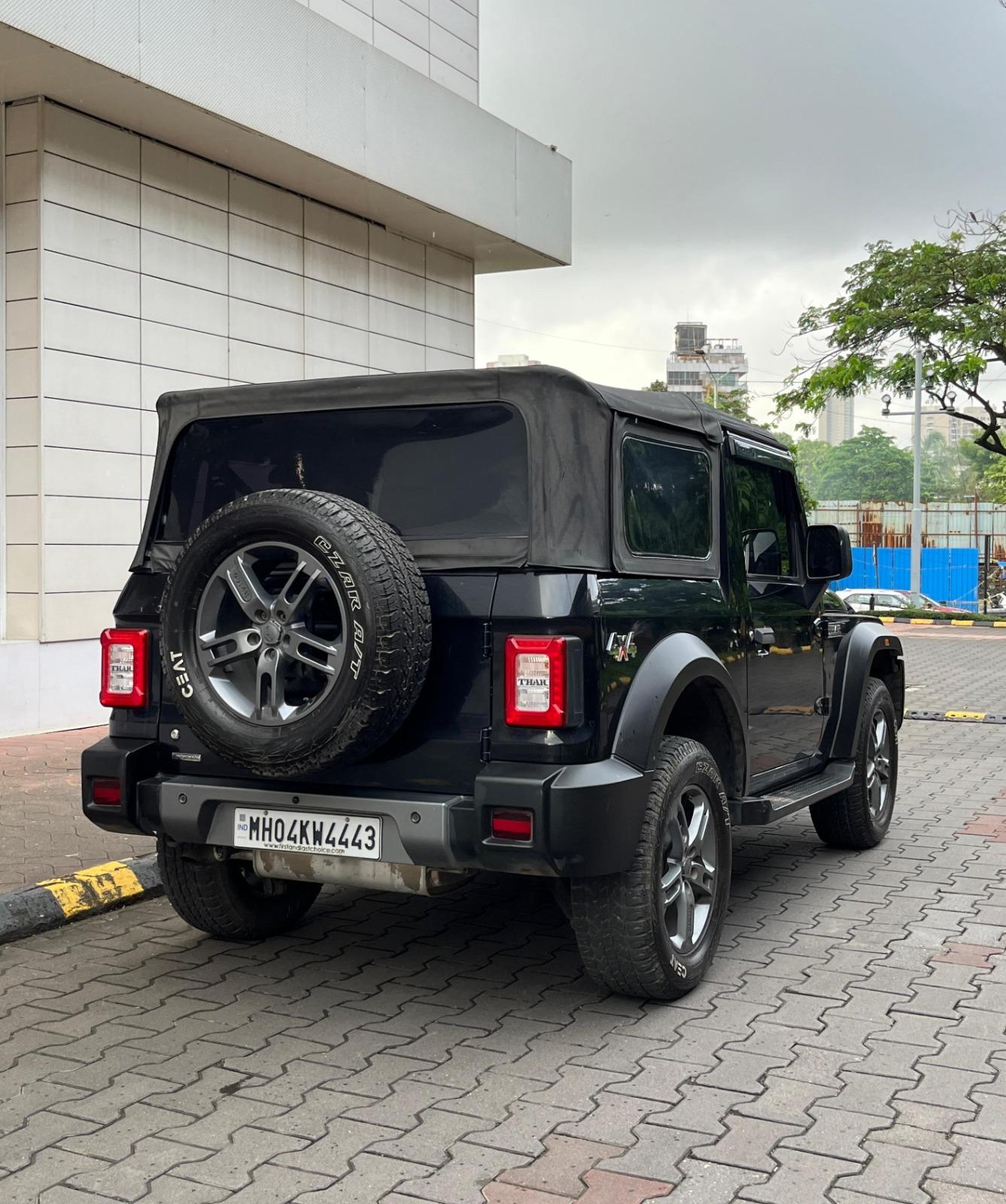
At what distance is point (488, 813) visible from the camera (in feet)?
12.7

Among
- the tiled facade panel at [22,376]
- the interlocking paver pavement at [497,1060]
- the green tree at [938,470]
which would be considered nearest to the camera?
the interlocking paver pavement at [497,1060]

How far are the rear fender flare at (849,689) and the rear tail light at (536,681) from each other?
2.68m

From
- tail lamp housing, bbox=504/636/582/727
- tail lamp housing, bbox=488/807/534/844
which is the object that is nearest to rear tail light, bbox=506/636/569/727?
tail lamp housing, bbox=504/636/582/727

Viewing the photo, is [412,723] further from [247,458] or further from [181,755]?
[247,458]

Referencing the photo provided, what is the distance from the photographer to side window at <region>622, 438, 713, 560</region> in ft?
14.5

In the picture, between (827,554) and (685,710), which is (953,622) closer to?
(827,554)

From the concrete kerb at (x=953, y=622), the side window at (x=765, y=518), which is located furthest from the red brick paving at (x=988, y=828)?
the concrete kerb at (x=953, y=622)

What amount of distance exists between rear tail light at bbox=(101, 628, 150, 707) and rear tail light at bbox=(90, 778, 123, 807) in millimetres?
259

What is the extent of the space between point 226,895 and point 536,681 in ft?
5.35

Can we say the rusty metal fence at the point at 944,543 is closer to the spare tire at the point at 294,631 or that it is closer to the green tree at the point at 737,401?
the green tree at the point at 737,401

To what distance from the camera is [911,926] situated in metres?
5.25

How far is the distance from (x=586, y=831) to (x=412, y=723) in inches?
25.1

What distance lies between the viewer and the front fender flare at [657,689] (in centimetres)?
407

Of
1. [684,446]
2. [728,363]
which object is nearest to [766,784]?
[684,446]
